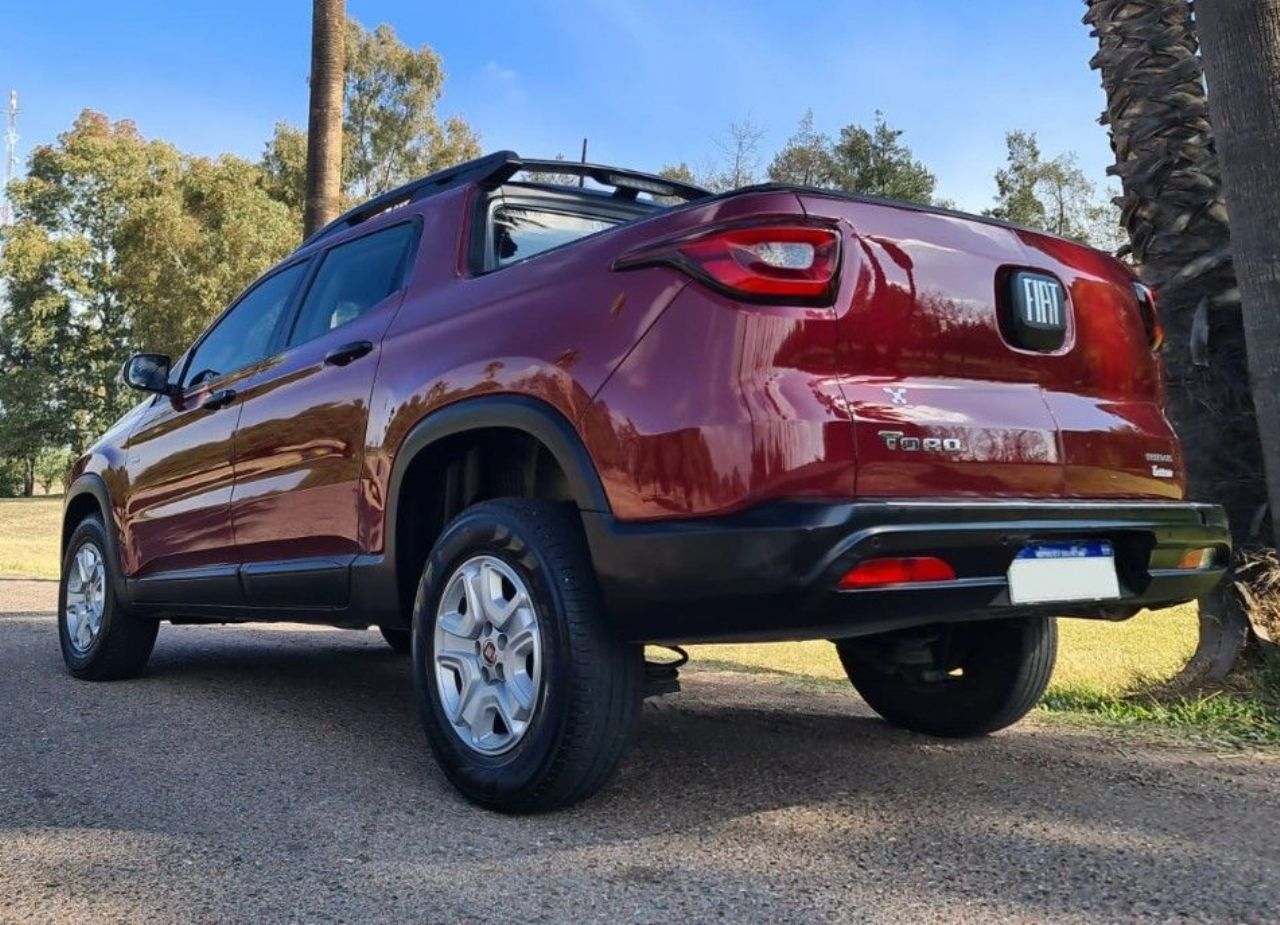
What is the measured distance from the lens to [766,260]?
268 centimetres

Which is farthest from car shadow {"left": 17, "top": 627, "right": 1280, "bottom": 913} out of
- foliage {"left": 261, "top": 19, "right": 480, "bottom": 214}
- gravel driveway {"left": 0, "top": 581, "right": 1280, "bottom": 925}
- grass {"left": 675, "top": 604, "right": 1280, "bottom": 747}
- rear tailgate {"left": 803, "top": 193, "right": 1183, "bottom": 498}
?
foliage {"left": 261, "top": 19, "right": 480, "bottom": 214}

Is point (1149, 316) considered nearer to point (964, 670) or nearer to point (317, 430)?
point (964, 670)

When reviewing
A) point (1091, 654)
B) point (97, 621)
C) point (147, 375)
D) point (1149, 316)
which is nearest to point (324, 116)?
point (147, 375)

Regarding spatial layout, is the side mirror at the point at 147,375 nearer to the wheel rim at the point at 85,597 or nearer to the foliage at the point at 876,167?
the wheel rim at the point at 85,597

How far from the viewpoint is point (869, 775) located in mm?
3535

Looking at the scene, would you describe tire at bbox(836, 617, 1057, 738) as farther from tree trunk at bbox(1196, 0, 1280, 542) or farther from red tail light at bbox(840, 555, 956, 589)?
tree trunk at bbox(1196, 0, 1280, 542)

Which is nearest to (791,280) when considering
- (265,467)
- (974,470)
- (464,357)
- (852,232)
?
(852,232)

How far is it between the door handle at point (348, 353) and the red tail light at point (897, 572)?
1998mm

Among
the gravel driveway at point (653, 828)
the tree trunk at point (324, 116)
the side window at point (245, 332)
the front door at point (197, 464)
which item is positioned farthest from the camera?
the tree trunk at point (324, 116)

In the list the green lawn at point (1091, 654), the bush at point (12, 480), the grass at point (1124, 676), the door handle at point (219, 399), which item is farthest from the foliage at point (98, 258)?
the door handle at point (219, 399)

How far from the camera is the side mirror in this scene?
17.2 feet

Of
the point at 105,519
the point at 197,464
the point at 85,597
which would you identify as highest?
the point at 197,464

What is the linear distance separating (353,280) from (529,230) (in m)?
0.86

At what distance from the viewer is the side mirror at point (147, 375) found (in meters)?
5.23
